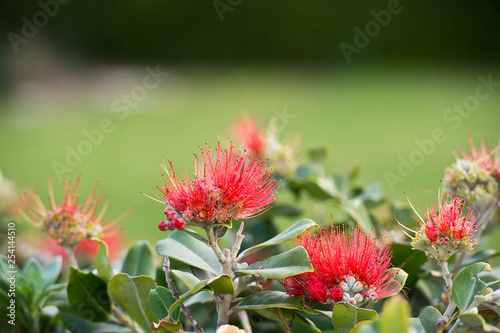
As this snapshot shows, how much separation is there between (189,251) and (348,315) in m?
0.22

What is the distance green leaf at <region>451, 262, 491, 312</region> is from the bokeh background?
2559mm

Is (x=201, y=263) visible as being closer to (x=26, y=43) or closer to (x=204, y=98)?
(x=204, y=98)

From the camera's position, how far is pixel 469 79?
261 inches

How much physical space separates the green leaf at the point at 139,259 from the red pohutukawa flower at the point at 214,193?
200 millimetres

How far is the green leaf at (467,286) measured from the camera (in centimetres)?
65

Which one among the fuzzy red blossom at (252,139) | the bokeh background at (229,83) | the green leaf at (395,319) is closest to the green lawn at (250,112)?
the bokeh background at (229,83)

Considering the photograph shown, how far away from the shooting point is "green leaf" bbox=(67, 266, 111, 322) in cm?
82

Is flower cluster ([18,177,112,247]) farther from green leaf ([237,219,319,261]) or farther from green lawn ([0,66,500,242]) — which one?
green lawn ([0,66,500,242])

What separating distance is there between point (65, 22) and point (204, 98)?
284cm

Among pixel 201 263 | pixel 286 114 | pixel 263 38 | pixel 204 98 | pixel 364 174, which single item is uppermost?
pixel 263 38

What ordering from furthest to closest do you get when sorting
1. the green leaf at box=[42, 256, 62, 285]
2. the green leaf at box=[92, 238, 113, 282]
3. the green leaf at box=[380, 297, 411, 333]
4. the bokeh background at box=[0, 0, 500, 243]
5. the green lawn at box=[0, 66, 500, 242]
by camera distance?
the bokeh background at box=[0, 0, 500, 243] < the green lawn at box=[0, 66, 500, 242] < the green leaf at box=[42, 256, 62, 285] < the green leaf at box=[92, 238, 113, 282] < the green leaf at box=[380, 297, 411, 333]

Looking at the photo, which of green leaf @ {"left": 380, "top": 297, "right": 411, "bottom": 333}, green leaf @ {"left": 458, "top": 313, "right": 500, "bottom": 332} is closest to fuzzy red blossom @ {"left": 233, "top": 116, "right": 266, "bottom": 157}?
green leaf @ {"left": 458, "top": 313, "right": 500, "bottom": 332}

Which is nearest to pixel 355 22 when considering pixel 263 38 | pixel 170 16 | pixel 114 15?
pixel 263 38

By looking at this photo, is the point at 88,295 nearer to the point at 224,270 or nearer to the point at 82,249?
the point at 224,270
